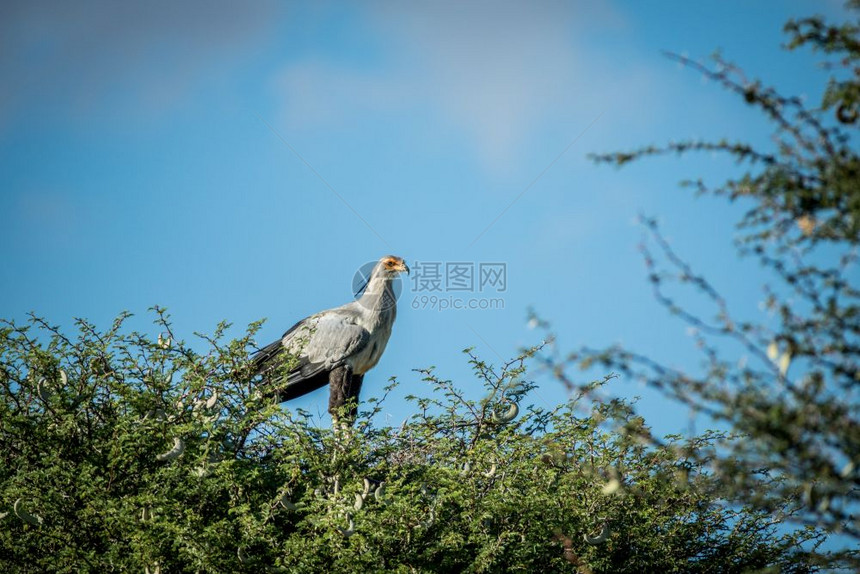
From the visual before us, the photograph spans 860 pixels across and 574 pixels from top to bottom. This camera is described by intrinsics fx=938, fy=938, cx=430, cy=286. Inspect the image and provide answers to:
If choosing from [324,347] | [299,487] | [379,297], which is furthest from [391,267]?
[299,487]

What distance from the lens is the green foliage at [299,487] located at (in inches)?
261

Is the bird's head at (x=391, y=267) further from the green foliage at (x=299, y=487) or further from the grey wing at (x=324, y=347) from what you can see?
the green foliage at (x=299, y=487)

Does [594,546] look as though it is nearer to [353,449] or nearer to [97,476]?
[353,449]

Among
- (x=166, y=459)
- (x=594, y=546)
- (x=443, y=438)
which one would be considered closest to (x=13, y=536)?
(x=166, y=459)

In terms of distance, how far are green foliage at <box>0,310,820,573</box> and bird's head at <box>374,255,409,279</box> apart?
8.00ft

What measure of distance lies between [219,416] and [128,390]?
0.76 meters

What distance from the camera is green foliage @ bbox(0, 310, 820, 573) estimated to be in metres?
6.63

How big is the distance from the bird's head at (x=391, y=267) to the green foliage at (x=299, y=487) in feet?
8.00

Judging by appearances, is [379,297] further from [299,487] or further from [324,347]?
[299,487]

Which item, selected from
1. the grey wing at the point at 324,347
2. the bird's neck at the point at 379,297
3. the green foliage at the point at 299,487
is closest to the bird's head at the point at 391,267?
the bird's neck at the point at 379,297

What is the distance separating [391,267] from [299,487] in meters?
3.37

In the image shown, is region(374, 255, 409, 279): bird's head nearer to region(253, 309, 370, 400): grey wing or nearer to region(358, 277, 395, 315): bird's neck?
region(358, 277, 395, 315): bird's neck

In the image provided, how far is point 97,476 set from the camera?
718 cm

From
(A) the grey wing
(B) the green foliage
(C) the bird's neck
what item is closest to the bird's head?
(C) the bird's neck
